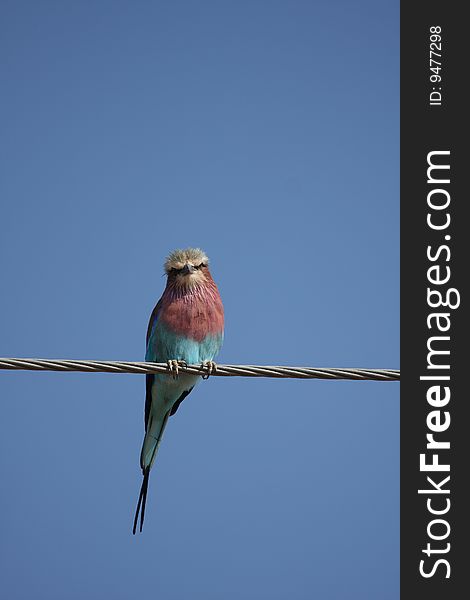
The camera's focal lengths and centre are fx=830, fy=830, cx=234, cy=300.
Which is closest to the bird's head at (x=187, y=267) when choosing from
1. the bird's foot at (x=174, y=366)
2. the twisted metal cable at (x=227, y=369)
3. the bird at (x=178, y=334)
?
the bird at (x=178, y=334)

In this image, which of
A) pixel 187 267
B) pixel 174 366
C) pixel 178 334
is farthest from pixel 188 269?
pixel 174 366

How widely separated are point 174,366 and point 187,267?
3.61ft

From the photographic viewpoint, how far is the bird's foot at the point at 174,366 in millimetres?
4346

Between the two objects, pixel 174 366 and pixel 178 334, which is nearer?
pixel 174 366

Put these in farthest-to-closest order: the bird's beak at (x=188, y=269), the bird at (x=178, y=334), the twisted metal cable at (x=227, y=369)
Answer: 1. the bird's beak at (x=188, y=269)
2. the bird at (x=178, y=334)
3. the twisted metal cable at (x=227, y=369)

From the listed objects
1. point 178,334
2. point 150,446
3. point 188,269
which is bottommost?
point 150,446

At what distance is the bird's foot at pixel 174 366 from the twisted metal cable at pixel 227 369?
59 centimetres

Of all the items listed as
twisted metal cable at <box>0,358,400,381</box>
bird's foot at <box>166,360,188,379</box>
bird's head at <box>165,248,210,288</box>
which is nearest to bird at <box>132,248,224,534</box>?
bird's head at <box>165,248,210,288</box>

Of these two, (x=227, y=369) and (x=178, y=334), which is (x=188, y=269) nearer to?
(x=178, y=334)

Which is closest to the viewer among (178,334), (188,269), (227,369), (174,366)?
(227,369)

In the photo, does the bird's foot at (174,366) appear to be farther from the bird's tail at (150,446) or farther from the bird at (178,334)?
the bird's tail at (150,446)

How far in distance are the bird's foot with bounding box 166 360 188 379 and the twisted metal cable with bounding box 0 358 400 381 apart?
0.59m

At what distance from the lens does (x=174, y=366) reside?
15.0ft

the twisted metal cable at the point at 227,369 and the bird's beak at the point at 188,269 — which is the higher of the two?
the bird's beak at the point at 188,269
